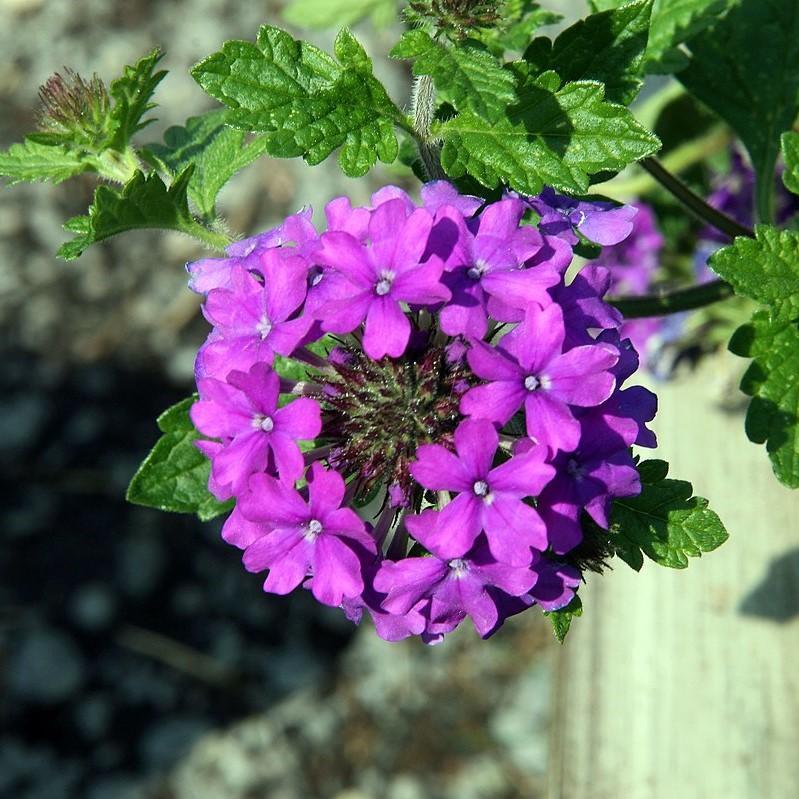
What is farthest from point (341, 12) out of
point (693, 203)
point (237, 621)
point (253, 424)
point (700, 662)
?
point (237, 621)

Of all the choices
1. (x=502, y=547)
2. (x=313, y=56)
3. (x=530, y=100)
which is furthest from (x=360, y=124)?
(x=502, y=547)

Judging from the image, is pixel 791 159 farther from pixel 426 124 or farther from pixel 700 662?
pixel 700 662

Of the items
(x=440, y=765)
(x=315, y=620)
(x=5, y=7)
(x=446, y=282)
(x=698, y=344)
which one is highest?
(x=446, y=282)

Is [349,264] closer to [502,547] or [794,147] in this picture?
[502,547]

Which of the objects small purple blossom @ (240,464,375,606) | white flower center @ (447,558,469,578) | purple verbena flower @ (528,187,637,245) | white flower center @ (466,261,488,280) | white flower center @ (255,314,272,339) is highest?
white flower center @ (466,261,488,280)

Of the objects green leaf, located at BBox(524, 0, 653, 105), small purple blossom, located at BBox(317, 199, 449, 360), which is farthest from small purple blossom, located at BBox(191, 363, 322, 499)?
green leaf, located at BBox(524, 0, 653, 105)

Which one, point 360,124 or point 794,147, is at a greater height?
point 360,124

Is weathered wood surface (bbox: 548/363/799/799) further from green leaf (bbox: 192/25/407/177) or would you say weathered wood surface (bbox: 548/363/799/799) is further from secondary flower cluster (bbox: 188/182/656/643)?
green leaf (bbox: 192/25/407/177)

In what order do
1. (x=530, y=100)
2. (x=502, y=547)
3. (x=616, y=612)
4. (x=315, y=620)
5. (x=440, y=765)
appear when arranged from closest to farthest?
(x=502, y=547)
(x=530, y=100)
(x=616, y=612)
(x=440, y=765)
(x=315, y=620)

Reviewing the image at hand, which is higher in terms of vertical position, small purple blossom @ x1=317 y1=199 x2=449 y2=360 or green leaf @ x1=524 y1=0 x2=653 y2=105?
green leaf @ x1=524 y1=0 x2=653 y2=105

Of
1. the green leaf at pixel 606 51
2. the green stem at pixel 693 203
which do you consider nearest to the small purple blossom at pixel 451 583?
the green leaf at pixel 606 51
